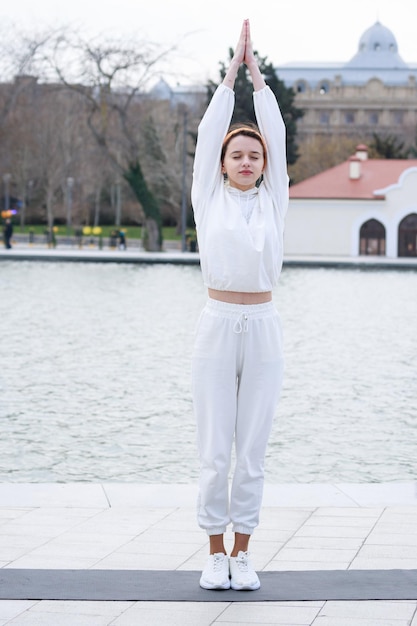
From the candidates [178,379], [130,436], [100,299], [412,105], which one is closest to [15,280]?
[100,299]

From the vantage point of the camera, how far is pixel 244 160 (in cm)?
494

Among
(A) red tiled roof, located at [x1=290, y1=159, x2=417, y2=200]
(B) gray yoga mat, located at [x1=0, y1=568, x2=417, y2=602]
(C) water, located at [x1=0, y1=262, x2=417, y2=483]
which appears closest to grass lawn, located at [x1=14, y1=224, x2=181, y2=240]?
(A) red tiled roof, located at [x1=290, y1=159, x2=417, y2=200]

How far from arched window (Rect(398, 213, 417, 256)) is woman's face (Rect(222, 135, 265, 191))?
5127cm

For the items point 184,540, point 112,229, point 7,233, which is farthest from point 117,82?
point 184,540

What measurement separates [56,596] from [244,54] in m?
2.43

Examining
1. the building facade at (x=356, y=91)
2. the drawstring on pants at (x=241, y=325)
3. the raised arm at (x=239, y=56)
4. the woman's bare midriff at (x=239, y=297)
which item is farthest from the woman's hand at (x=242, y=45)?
the building facade at (x=356, y=91)

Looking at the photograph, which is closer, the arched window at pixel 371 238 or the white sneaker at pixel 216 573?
the white sneaker at pixel 216 573

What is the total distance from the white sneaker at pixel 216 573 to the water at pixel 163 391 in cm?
312

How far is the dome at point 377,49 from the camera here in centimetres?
13075

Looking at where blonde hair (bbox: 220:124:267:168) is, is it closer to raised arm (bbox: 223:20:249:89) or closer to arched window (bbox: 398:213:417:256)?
raised arm (bbox: 223:20:249:89)

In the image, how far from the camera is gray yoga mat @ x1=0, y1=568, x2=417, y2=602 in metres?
4.63

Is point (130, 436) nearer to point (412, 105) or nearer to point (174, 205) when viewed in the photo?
point (174, 205)

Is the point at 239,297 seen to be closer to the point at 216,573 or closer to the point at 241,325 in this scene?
the point at 241,325

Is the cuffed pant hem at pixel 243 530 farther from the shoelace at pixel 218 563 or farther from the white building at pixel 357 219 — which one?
the white building at pixel 357 219
